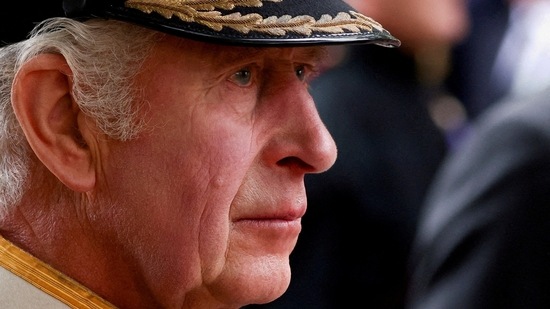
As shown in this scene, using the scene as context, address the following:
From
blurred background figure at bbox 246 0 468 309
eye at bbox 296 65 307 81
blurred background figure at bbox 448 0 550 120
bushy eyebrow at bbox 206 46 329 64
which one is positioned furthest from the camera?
blurred background figure at bbox 448 0 550 120

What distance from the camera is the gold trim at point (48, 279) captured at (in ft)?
7.25

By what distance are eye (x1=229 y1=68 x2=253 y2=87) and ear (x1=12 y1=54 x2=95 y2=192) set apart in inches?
11.8

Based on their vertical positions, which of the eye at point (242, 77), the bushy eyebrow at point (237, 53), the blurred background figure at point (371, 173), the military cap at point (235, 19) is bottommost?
the blurred background figure at point (371, 173)

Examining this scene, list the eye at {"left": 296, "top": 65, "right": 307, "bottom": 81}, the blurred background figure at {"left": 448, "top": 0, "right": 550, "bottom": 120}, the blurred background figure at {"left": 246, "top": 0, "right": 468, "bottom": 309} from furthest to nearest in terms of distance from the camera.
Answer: the blurred background figure at {"left": 448, "top": 0, "right": 550, "bottom": 120}
the blurred background figure at {"left": 246, "top": 0, "right": 468, "bottom": 309}
the eye at {"left": 296, "top": 65, "right": 307, "bottom": 81}

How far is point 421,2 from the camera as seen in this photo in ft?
15.1

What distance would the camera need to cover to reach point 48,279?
2.22 metres

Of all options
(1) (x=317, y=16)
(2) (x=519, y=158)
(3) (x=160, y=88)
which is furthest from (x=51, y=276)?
(2) (x=519, y=158)

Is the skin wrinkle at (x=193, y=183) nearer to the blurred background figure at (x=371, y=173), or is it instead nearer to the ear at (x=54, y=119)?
the ear at (x=54, y=119)

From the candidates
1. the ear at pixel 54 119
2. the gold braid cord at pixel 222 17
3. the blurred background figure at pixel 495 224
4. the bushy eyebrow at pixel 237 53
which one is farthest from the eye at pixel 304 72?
the blurred background figure at pixel 495 224

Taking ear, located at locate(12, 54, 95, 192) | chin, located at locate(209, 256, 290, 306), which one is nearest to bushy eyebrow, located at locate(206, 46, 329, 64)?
ear, located at locate(12, 54, 95, 192)

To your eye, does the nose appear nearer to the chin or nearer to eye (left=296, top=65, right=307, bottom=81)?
eye (left=296, top=65, right=307, bottom=81)

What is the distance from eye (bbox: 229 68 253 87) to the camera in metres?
2.22

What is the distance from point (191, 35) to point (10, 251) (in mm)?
565

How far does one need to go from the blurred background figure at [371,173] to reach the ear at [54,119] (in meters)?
1.85
